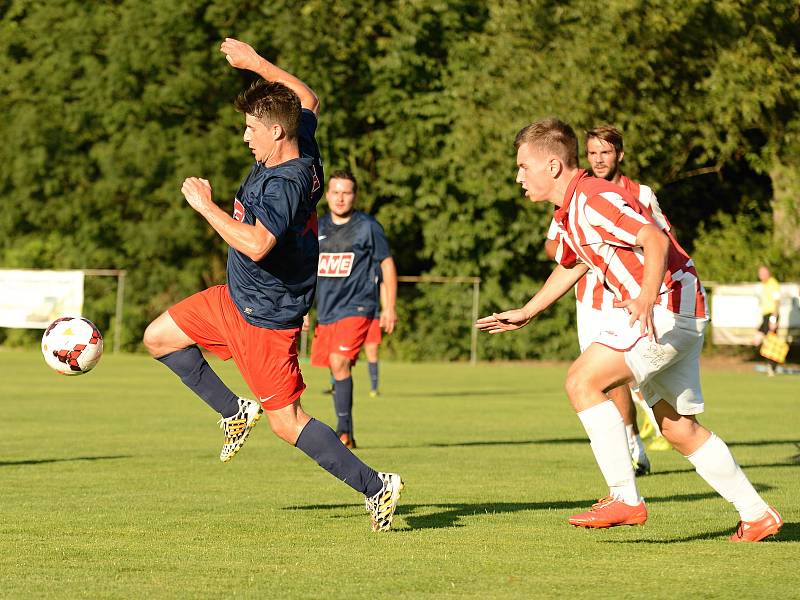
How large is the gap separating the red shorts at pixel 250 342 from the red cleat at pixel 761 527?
2.26 m

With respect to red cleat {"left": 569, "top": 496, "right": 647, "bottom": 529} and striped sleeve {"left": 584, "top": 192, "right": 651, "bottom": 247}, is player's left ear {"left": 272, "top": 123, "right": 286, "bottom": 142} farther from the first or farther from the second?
red cleat {"left": 569, "top": 496, "right": 647, "bottom": 529}

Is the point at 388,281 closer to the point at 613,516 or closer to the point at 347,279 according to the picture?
the point at 347,279

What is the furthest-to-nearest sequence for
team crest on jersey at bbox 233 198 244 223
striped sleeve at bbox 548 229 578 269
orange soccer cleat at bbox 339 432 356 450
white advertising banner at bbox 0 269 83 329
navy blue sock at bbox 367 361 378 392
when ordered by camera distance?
white advertising banner at bbox 0 269 83 329
navy blue sock at bbox 367 361 378 392
orange soccer cleat at bbox 339 432 356 450
striped sleeve at bbox 548 229 578 269
team crest on jersey at bbox 233 198 244 223

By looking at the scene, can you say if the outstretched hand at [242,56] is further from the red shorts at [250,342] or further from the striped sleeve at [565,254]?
the striped sleeve at [565,254]

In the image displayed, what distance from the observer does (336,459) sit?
6758 millimetres

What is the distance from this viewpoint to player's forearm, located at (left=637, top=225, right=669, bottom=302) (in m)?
6.07

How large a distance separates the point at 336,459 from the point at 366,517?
0.81 metres

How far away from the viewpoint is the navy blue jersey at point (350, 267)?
12422 mm

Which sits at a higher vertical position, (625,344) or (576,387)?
(625,344)

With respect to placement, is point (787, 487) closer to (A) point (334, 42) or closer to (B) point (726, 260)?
(B) point (726, 260)

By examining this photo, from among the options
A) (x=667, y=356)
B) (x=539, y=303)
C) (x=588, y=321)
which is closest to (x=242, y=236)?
(x=539, y=303)

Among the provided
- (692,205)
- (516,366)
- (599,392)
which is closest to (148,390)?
(516,366)

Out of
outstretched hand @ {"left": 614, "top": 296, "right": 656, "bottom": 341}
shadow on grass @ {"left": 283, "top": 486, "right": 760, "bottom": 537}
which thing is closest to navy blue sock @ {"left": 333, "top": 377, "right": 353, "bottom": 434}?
shadow on grass @ {"left": 283, "top": 486, "right": 760, "bottom": 537}

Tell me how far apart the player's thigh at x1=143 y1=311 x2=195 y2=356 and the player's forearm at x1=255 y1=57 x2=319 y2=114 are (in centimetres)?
133
